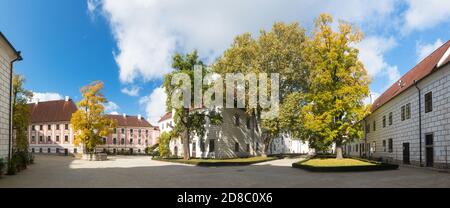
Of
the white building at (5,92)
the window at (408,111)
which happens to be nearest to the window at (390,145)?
the window at (408,111)

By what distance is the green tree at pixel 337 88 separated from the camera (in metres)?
25.6

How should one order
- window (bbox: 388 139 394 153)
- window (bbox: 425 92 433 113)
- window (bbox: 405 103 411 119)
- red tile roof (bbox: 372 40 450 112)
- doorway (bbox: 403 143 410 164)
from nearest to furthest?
1. window (bbox: 425 92 433 113)
2. red tile roof (bbox: 372 40 450 112)
3. window (bbox: 405 103 411 119)
4. doorway (bbox: 403 143 410 164)
5. window (bbox: 388 139 394 153)

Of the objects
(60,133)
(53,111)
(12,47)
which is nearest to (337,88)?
(12,47)

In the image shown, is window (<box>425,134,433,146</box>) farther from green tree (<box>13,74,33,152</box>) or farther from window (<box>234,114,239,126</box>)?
green tree (<box>13,74,33,152</box>)

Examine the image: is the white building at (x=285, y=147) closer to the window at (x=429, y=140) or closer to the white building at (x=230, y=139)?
the white building at (x=230, y=139)

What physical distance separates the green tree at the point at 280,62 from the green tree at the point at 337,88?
13102mm

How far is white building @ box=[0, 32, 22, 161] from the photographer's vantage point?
62.9ft

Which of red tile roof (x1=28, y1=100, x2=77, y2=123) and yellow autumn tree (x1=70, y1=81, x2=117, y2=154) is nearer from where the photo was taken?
yellow autumn tree (x1=70, y1=81, x2=117, y2=154)

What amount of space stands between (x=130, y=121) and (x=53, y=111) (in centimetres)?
1892

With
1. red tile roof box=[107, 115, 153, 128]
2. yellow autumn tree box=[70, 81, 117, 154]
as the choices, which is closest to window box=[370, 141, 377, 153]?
yellow autumn tree box=[70, 81, 117, 154]

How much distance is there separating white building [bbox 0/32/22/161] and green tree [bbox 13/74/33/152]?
16.5 meters

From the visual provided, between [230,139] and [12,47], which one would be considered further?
[230,139]

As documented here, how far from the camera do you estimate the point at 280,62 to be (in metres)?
41.7

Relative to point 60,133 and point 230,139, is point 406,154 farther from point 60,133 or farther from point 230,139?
point 60,133
